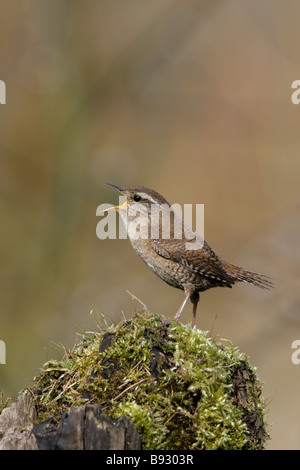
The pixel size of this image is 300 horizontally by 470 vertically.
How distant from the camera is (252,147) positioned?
8328mm

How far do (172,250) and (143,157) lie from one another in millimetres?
3675

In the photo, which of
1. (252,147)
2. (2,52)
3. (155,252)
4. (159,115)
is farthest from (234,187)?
(155,252)

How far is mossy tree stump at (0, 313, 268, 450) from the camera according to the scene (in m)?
2.66

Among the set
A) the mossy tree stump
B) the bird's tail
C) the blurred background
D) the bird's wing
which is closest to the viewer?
the mossy tree stump

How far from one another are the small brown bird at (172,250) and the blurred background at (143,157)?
1.43m

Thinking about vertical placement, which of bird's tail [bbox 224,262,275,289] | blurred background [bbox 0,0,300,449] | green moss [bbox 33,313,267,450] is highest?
blurred background [bbox 0,0,300,449]

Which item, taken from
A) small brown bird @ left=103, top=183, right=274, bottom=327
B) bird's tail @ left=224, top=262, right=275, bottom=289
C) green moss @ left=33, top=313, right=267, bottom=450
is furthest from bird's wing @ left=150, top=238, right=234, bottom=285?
green moss @ left=33, top=313, right=267, bottom=450

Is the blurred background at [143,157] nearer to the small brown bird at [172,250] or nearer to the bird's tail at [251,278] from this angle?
the bird's tail at [251,278]

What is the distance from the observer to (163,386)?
9.11ft

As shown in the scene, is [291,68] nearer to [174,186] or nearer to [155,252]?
[174,186]

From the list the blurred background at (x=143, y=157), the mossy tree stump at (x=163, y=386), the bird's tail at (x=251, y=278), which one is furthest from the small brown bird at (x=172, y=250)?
the blurred background at (x=143, y=157)

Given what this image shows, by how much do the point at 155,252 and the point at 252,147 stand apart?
14.8 feet

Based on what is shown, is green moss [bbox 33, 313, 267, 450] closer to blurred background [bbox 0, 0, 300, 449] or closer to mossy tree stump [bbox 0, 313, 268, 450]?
mossy tree stump [bbox 0, 313, 268, 450]

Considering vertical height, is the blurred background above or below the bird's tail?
above
